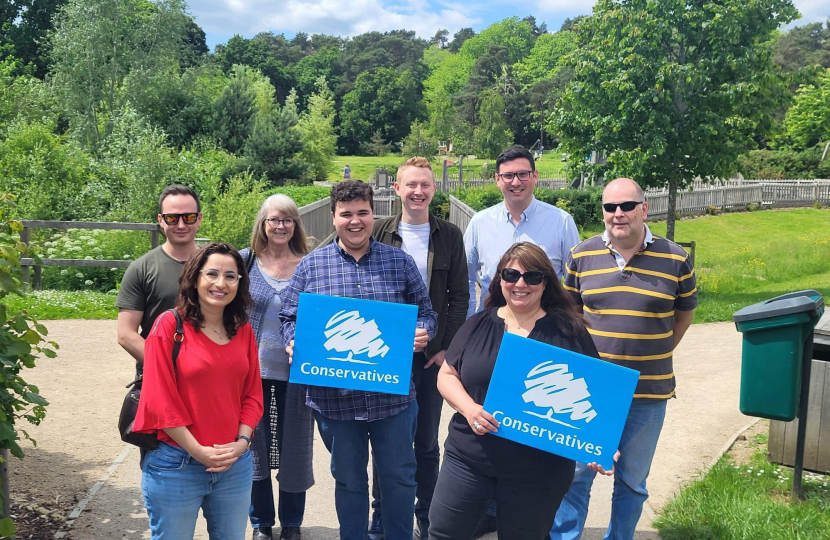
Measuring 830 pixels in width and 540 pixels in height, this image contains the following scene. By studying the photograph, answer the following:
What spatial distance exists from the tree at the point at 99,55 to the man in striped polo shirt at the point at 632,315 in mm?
34680

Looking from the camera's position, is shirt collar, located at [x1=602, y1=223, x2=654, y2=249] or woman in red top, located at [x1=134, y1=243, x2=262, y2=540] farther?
shirt collar, located at [x1=602, y1=223, x2=654, y2=249]

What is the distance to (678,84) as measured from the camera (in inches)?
615

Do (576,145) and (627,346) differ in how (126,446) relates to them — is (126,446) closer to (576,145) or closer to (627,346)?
(627,346)

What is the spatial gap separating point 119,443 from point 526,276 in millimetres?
4538

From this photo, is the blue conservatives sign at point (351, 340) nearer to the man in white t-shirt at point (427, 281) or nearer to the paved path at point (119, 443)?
the man in white t-shirt at point (427, 281)

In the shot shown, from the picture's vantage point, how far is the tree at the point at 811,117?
47553 millimetres

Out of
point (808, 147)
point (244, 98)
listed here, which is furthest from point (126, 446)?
point (808, 147)

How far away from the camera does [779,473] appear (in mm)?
5738

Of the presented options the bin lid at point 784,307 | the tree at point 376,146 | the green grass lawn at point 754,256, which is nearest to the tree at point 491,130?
the tree at point 376,146

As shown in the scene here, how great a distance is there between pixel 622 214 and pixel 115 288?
11.9 m

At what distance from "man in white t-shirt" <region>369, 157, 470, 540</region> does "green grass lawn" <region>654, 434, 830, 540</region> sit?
5.29 feet

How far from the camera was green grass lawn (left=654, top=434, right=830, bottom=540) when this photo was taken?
4684 mm

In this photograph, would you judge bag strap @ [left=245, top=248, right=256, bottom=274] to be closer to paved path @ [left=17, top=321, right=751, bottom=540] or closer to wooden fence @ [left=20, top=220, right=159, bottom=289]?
paved path @ [left=17, top=321, right=751, bottom=540]

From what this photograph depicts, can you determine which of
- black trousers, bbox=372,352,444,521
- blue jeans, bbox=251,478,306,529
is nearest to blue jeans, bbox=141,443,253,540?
blue jeans, bbox=251,478,306,529
